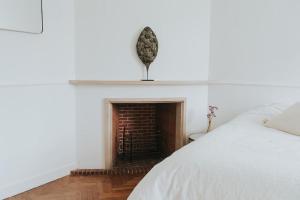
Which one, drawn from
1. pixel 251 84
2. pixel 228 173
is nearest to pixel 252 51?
pixel 251 84

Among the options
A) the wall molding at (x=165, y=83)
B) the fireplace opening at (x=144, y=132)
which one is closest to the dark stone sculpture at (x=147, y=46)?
the wall molding at (x=165, y=83)

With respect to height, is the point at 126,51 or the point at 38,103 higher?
the point at 126,51

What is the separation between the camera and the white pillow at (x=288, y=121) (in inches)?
76.7

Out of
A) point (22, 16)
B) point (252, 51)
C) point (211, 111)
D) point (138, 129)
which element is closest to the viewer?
point (22, 16)

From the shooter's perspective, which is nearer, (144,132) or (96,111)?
(96,111)

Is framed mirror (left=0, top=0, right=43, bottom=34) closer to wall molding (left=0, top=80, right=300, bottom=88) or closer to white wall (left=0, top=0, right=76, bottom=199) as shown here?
white wall (left=0, top=0, right=76, bottom=199)

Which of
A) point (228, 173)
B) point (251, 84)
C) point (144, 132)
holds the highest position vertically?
point (251, 84)

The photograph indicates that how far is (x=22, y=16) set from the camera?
93.4 inches

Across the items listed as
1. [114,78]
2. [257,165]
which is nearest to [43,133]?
[114,78]

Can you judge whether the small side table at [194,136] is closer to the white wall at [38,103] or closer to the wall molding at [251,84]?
the wall molding at [251,84]

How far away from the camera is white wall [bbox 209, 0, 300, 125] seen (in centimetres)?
255

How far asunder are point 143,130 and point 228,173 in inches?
96.2

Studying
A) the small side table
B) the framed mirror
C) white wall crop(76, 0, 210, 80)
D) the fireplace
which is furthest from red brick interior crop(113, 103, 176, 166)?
the framed mirror

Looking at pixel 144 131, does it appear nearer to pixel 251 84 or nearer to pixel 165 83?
pixel 165 83
